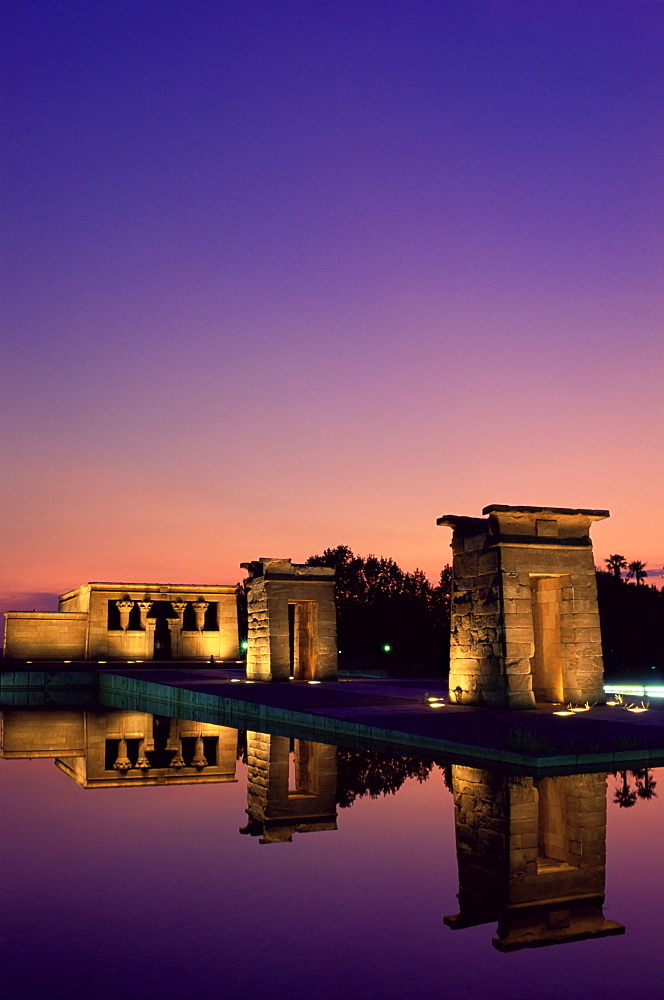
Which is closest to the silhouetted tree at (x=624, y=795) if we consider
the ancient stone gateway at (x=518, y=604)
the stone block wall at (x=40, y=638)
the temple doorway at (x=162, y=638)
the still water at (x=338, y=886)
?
the still water at (x=338, y=886)

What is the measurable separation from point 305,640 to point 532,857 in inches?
803

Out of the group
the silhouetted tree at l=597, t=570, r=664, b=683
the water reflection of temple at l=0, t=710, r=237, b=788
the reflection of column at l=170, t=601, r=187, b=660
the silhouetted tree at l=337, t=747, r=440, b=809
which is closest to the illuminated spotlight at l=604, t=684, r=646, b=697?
the water reflection of temple at l=0, t=710, r=237, b=788

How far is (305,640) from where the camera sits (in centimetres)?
2650

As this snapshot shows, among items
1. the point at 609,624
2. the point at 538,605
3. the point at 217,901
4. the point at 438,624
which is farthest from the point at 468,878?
the point at 438,624

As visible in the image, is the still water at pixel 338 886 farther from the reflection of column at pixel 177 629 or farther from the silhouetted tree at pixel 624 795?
the reflection of column at pixel 177 629

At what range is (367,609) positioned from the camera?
70.1 meters

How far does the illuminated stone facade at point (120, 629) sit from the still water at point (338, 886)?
29966 mm

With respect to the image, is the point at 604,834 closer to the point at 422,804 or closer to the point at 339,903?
the point at 422,804

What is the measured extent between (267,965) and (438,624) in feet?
207

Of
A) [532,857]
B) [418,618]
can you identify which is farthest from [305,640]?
[418,618]

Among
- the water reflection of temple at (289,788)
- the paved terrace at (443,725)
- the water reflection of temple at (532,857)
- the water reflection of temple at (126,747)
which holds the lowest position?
the water reflection of temple at (126,747)

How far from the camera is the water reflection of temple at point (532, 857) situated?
195 inches

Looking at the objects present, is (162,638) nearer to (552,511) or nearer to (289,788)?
(552,511)

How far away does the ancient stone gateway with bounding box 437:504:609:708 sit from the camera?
51.7 feet
